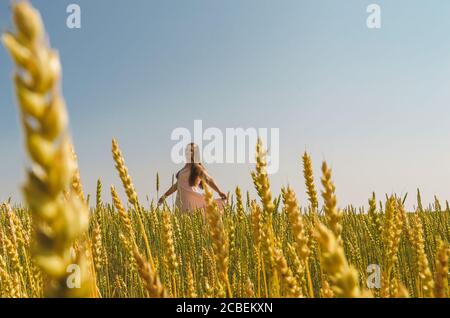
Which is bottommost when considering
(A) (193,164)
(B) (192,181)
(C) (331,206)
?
(C) (331,206)

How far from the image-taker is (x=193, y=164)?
870cm

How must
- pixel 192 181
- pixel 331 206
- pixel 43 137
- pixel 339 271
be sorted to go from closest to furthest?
pixel 43 137 → pixel 339 271 → pixel 331 206 → pixel 192 181

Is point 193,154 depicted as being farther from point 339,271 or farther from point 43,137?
point 43,137

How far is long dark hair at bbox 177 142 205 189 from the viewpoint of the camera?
8633 mm

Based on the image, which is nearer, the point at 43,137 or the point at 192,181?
the point at 43,137

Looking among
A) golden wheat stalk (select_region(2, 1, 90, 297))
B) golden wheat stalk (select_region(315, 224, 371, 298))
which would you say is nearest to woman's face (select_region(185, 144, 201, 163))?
golden wheat stalk (select_region(315, 224, 371, 298))

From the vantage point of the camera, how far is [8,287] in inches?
61.4

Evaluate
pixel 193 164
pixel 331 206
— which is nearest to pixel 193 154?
pixel 193 164

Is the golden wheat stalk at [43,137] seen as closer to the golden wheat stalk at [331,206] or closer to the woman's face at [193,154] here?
the golden wheat stalk at [331,206]
